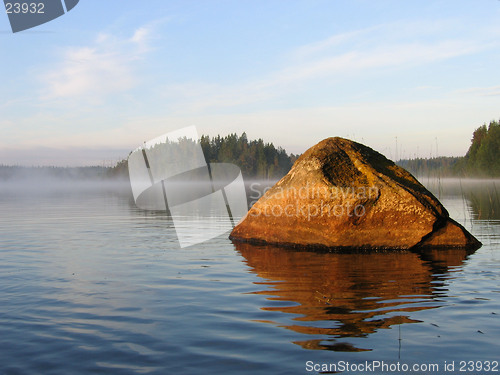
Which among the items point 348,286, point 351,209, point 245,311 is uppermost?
point 351,209

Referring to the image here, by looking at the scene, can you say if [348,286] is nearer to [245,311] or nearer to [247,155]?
[245,311]

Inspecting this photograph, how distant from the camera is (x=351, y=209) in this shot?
11477 mm

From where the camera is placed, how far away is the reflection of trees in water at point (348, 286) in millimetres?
5723

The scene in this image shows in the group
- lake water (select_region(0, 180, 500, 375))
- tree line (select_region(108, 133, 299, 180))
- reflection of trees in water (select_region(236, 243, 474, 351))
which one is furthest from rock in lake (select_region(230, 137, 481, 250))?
tree line (select_region(108, 133, 299, 180))

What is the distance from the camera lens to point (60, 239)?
13.9 metres

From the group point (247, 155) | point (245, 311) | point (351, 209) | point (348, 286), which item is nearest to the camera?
point (245, 311)

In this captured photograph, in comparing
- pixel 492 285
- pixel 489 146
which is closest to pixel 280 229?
pixel 492 285

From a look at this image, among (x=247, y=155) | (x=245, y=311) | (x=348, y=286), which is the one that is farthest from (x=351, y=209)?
(x=247, y=155)

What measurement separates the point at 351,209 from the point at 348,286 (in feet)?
12.8

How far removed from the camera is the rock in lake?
11.6 metres

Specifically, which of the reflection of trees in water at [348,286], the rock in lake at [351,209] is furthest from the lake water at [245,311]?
the rock in lake at [351,209]

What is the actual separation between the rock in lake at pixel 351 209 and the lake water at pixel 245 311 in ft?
2.05

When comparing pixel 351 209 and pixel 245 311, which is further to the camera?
pixel 351 209

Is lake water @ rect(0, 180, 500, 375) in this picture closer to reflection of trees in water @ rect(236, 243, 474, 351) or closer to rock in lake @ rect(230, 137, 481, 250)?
reflection of trees in water @ rect(236, 243, 474, 351)
